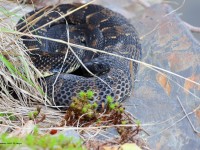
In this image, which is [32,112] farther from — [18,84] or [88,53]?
[88,53]

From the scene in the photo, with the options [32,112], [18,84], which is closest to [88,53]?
[18,84]

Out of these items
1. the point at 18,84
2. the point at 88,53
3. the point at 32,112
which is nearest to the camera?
the point at 32,112

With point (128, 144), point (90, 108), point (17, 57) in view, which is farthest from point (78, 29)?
point (128, 144)

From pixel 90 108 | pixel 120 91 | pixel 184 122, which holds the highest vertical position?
pixel 90 108

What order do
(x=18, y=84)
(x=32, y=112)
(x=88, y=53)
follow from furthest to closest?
1. (x=88, y=53)
2. (x=18, y=84)
3. (x=32, y=112)

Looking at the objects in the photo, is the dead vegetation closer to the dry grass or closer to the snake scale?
the dry grass

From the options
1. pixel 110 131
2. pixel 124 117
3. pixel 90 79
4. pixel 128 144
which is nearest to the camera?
pixel 128 144

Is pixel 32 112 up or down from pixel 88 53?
up

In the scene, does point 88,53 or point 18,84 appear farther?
point 88,53

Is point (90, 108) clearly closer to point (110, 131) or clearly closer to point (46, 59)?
point (110, 131)
